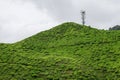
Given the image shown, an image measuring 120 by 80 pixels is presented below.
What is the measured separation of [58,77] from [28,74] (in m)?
3.73

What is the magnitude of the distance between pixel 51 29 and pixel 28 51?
8.65m

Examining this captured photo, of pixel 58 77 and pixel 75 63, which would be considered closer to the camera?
pixel 58 77

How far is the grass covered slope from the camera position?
142 feet

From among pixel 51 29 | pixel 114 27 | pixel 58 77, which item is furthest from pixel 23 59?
pixel 114 27

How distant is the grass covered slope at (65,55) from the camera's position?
43.4m

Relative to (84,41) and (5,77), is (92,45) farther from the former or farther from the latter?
(5,77)

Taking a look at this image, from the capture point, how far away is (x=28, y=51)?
52.4 meters

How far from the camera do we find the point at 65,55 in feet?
163

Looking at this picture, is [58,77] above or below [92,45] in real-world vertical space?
below

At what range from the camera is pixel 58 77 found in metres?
42.5

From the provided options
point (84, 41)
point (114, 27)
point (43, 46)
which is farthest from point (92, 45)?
point (114, 27)

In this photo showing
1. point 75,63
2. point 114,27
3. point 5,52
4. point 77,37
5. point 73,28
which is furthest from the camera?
point 114,27

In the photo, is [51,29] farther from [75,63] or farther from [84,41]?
[75,63]

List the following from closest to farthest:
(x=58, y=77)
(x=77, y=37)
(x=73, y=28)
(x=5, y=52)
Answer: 1. (x=58, y=77)
2. (x=5, y=52)
3. (x=77, y=37)
4. (x=73, y=28)
